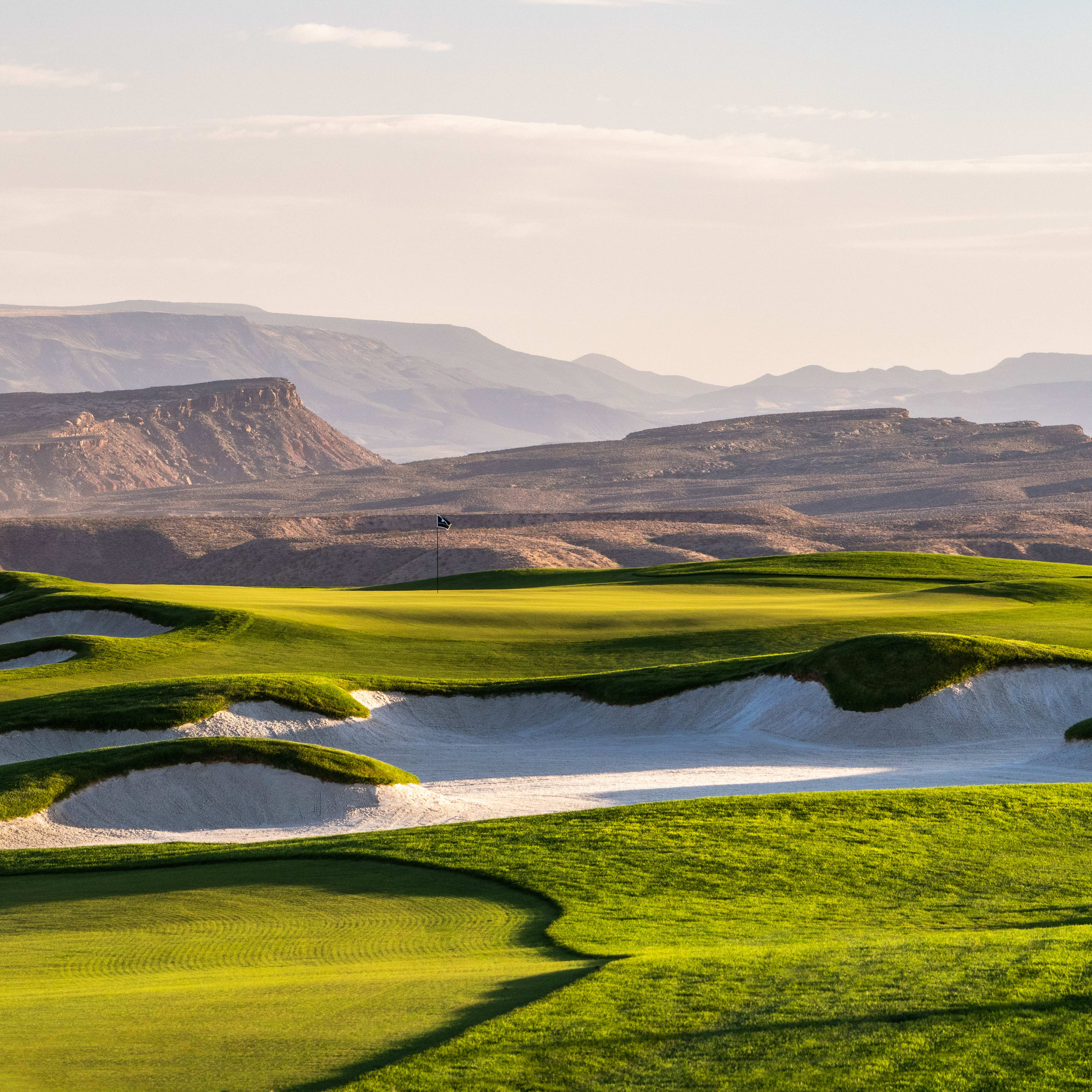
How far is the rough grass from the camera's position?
68.1 ft

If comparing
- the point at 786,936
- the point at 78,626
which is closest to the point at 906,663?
the point at 786,936

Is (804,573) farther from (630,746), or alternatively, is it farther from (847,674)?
(630,746)

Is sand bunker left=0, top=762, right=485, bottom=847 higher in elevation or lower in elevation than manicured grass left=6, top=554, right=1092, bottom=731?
lower

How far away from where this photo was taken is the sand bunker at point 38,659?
3428 cm

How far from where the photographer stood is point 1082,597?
44.6m

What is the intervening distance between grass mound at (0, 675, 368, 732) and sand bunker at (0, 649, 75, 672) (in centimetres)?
631

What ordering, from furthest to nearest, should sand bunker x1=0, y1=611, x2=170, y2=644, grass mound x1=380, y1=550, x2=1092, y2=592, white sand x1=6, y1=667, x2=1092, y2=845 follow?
grass mound x1=380, y1=550, x2=1092, y2=592
sand bunker x1=0, y1=611, x2=170, y2=644
white sand x1=6, y1=667, x2=1092, y2=845

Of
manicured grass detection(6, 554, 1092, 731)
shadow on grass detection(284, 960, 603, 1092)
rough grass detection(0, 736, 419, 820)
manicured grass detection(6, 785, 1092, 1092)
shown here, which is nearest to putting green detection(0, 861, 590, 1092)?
shadow on grass detection(284, 960, 603, 1092)

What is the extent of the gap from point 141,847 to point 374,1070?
10.3 meters

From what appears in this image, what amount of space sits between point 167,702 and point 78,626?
16104mm

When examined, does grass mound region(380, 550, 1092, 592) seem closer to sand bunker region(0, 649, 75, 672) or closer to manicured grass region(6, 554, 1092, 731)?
manicured grass region(6, 554, 1092, 731)

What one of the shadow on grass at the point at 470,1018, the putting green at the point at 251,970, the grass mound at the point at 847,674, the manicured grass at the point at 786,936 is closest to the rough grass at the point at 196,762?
the manicured grass at the point at 786,936

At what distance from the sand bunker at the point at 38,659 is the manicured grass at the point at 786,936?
713 inches

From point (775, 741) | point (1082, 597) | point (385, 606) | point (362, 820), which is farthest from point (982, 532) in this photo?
point (362, 820)
